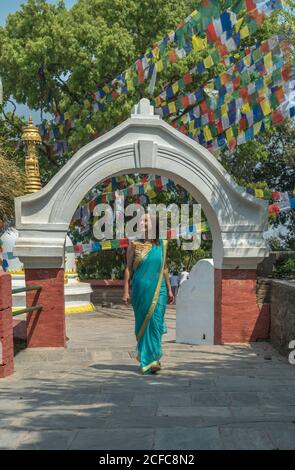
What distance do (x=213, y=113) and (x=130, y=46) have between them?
5.74 metres

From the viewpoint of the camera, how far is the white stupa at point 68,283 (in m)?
16.3

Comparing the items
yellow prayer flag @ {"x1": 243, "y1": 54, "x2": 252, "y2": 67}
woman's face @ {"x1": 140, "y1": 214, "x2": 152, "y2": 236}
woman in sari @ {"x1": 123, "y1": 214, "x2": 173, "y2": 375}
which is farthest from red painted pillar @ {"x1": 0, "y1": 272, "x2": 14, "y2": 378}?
yellow prayer flag @ {"x1": 243, "y1": 54, "x2": 252, "y2": 67}

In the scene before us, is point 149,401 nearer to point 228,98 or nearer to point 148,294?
point 148,294

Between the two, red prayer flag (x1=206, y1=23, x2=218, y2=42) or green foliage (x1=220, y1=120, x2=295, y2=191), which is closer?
Result: red prayer flag (x1=206, y1=23, x2=218, y2=42)

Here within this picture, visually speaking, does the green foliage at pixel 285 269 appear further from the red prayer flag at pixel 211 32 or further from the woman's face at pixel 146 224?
the red prayer flag at pixel 211 32

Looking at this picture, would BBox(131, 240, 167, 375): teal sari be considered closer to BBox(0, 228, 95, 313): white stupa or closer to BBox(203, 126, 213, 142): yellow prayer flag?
BBox(203, 126, 213, 142): yellow prayer flag

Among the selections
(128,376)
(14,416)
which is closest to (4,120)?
(128,376)

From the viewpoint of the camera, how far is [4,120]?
21969 mm

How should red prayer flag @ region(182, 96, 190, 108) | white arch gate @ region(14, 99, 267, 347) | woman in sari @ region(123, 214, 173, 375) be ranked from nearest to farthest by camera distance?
woman in sari @ region(123, 214, 173, 375) → white arch gate @ region(14, 99, 267, 347) → red prayer flag @ region(182, 96, 190, 108)

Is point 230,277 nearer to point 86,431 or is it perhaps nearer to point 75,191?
point 75,191

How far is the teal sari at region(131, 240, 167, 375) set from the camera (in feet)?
20.9

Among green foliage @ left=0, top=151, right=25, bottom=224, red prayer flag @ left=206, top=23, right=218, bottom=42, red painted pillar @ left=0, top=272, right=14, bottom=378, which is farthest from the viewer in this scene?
green foliage @ left=0, top=151, right=25, bottom=224

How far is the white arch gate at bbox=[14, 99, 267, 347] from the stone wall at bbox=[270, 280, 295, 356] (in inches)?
14.8

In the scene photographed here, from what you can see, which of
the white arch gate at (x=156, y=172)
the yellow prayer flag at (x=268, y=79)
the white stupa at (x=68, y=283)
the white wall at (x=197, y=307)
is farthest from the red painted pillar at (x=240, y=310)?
the white stupa at (x=68, y=283)
